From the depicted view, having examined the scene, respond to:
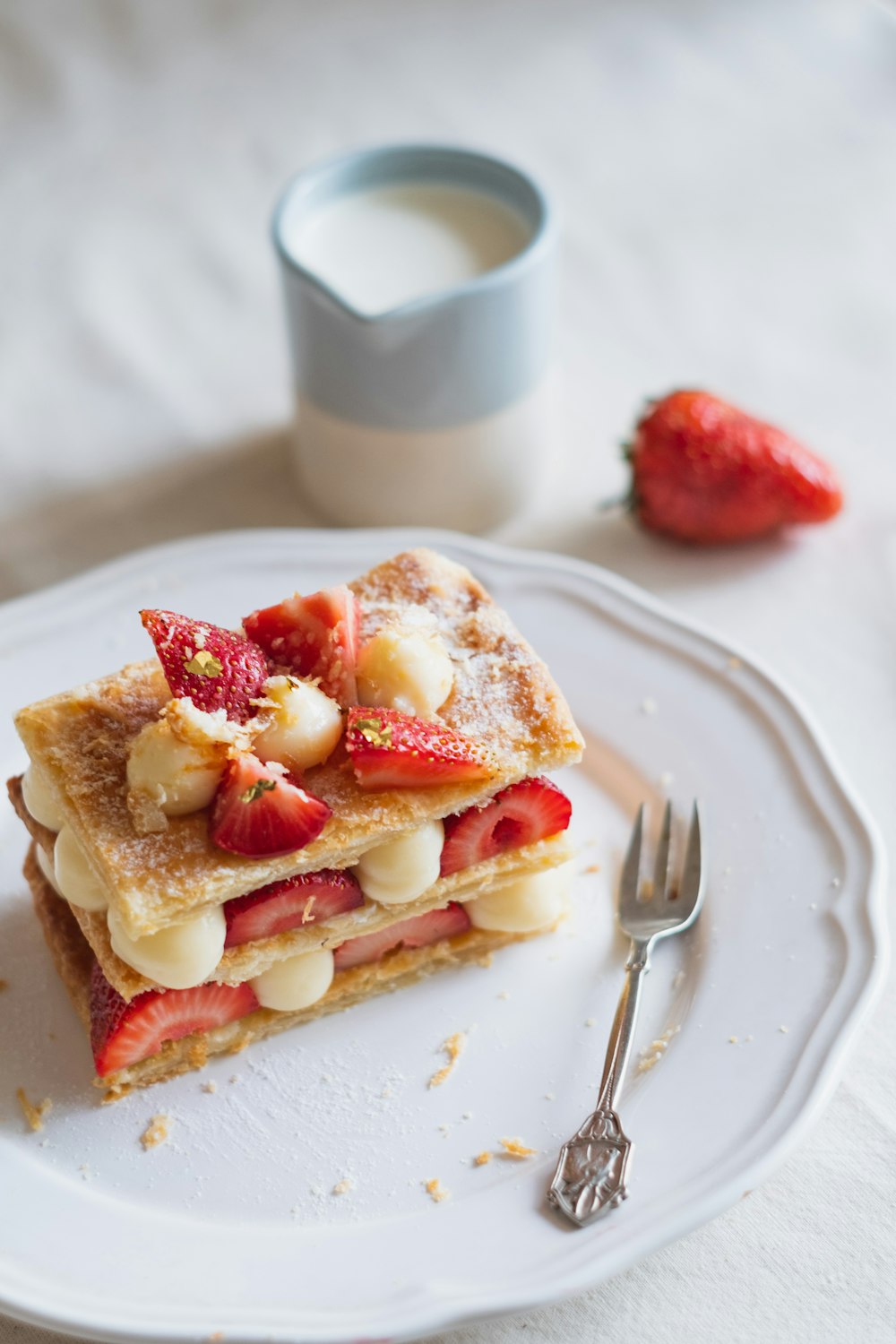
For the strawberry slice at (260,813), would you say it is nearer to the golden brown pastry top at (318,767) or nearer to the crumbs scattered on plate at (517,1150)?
the golden brown pastry top at (318,767)

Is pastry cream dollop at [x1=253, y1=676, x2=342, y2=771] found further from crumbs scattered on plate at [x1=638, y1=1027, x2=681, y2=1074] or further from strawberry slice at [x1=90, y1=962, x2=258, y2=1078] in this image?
crumbs scattered on plate at [x1=638, y1=1027, x2=681, y2=1074]

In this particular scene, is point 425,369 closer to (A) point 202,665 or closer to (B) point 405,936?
(A) point 202,665

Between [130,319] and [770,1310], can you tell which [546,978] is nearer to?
[770,1310]

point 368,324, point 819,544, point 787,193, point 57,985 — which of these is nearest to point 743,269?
point 787,193

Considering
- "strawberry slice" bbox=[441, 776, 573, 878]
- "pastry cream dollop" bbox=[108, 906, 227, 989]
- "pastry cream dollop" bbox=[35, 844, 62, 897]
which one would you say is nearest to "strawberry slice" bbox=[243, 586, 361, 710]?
"strawberry slice" bbox=[441, 776, 573, 878]

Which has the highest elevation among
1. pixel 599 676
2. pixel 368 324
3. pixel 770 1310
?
pixel 368 324
